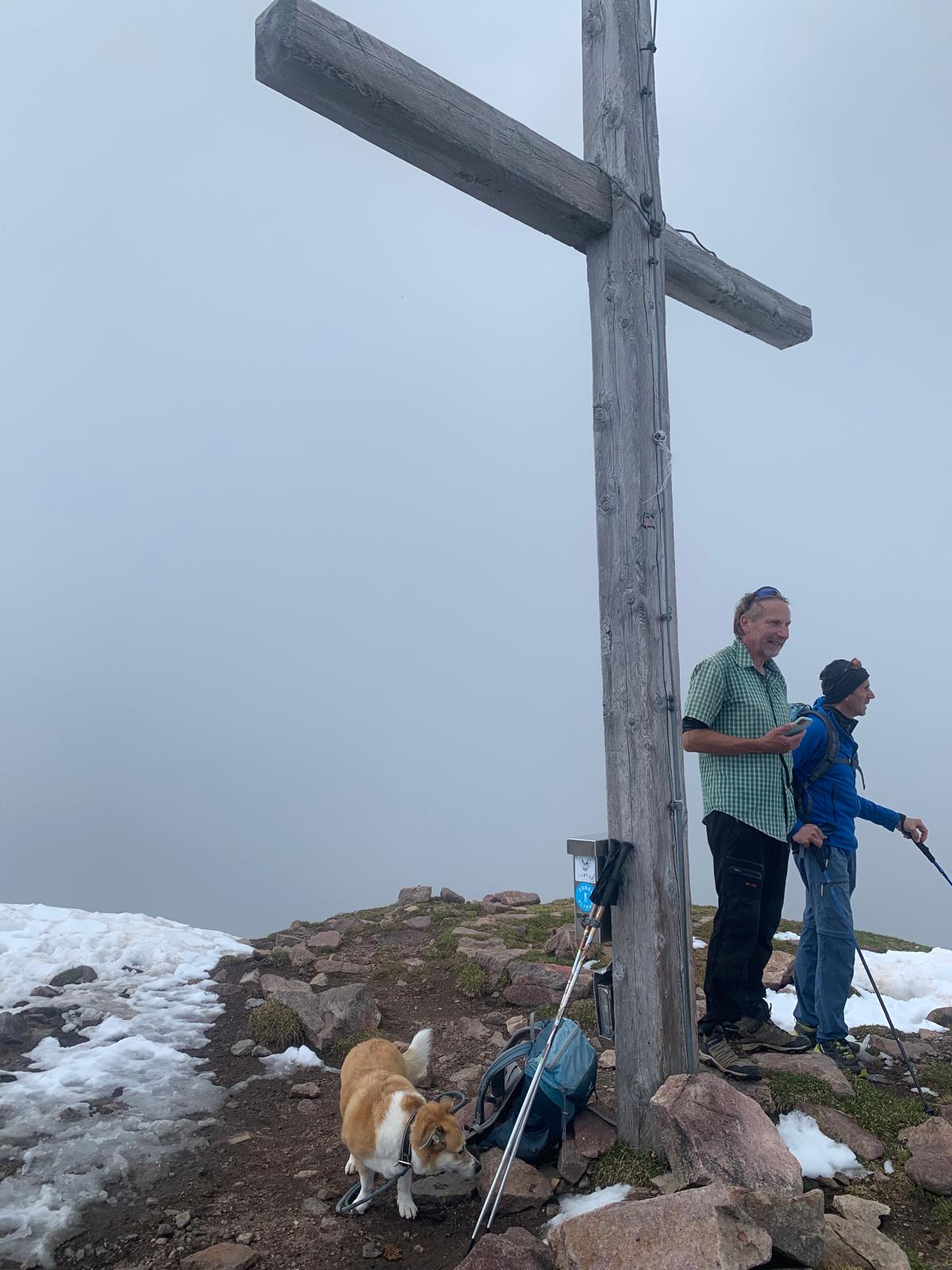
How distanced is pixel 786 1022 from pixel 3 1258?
563 centimetres

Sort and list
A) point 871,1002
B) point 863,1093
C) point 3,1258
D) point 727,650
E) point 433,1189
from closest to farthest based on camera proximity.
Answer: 1. point 3,1258
2. point 433,1189
3. point 863,1093
4. point 727,650
5. point 871,1002

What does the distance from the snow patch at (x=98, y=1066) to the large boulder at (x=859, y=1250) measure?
3.54m

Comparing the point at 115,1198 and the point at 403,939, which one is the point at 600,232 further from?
the point at 403,939

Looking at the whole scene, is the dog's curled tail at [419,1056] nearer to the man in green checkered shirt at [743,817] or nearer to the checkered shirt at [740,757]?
the man in green checkered shirt at [743,817]

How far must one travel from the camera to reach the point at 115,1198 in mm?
4672

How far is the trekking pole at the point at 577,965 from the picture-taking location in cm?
411

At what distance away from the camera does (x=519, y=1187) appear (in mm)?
4402

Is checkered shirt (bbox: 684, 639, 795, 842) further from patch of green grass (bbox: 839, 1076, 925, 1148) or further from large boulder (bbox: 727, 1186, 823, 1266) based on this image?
large boulder (bbox: 727, 1186, 823, 1266)

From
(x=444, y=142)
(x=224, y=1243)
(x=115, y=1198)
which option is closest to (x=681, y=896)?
(x=224, y=1243)

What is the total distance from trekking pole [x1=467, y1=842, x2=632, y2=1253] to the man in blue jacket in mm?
1692

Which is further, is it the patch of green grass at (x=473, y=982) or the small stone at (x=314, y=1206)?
the patch of green grass at (x=473, y=982)

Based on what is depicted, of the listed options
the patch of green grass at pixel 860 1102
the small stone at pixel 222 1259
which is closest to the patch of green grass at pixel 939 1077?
the patch of green grass at pixel 860 1102

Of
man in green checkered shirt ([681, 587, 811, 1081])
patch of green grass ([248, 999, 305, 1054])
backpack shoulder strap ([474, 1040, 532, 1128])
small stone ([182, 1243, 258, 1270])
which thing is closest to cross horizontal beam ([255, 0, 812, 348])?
man in green checkered shirt ([681, 587, 811, 1081])

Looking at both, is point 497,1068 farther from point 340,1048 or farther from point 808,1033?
point 808,1033
